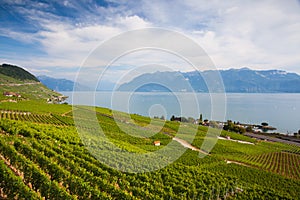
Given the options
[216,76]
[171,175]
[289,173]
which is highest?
[216,76]

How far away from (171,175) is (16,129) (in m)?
15.2

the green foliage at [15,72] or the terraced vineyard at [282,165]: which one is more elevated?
the green foliage at [15,72]

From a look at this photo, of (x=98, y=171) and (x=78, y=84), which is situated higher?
(x=78, y=84)

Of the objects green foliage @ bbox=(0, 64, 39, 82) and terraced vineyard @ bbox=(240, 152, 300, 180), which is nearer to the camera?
terraced vineyard @ bbox=(240, 152, 300, 180)

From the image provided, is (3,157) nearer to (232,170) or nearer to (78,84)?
(78,84)

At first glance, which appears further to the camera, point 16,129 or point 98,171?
point 16,129

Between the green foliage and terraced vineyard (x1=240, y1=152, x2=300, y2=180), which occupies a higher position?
the green foliage

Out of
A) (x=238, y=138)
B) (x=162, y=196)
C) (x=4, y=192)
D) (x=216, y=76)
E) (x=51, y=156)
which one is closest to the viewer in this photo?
(x=216, y=76)

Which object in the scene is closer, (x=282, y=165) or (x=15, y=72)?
(x=282, y=165)

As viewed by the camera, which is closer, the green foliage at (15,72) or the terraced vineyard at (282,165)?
the terraced vineyard at (282,165)

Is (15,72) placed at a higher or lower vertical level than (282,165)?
higher

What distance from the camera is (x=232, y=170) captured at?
73.2ft

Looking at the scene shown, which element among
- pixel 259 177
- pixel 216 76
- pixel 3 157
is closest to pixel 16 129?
pixel 3 157

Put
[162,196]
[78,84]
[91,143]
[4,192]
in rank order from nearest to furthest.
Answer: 1. [78,84]
2. [4,192]
3. [162,196]
4. [91,143]
